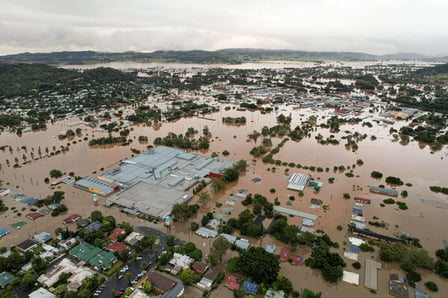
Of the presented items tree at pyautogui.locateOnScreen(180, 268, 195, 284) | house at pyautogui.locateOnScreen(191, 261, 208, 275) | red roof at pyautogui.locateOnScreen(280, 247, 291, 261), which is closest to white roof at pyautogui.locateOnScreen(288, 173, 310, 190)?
red roof at pyautogui.locateOnScreen(280, 247, 291, 261)

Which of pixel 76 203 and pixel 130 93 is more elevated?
pixel 130 93

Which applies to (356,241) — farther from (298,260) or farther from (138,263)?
(138,263)

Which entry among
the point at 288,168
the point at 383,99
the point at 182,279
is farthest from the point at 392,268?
the point at 383,99

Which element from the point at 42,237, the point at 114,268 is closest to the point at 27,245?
the point at 42,237

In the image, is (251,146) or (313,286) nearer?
(313,286)

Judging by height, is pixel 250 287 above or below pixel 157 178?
below

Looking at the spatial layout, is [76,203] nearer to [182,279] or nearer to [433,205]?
[182,279]

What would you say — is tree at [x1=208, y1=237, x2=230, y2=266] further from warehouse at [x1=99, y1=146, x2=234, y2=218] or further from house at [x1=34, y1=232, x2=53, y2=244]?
house at [x1=34, y1=232, x2=53, y2=244]
